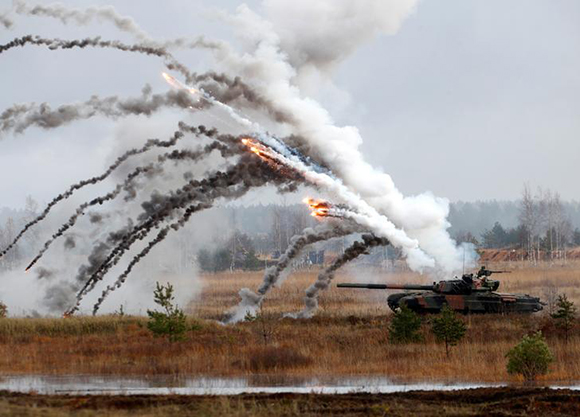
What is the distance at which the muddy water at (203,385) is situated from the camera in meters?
30.7

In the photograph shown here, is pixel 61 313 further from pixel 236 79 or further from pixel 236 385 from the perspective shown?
pixel 236 385

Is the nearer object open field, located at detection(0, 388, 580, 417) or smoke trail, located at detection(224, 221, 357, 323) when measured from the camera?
open field, located at detection(0, 388, 580, 417)

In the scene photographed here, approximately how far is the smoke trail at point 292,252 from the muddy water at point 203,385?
22.4 metres

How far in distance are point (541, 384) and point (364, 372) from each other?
21.6 feet

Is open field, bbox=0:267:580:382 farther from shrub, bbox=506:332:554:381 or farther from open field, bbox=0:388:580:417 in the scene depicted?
open field, bbox=0:388:580:417

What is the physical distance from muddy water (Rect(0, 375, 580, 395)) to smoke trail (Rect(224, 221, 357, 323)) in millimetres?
22368

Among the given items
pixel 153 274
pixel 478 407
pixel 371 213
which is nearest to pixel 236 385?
pixel 478 407

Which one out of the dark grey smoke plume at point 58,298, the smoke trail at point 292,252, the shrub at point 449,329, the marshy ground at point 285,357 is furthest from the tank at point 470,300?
the dark grey smoke plume at point 58,298

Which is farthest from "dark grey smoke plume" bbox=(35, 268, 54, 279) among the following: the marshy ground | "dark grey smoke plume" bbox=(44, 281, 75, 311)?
A: the marshy ground

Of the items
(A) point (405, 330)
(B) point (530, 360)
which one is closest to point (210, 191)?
(A) point (405, 330)

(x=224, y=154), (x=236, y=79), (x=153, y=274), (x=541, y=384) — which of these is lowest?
(x=541, y=384)

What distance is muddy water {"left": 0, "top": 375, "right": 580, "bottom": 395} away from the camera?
30656 millimetres

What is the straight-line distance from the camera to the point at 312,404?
26109 millimetres

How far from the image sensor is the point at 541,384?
109 feet
